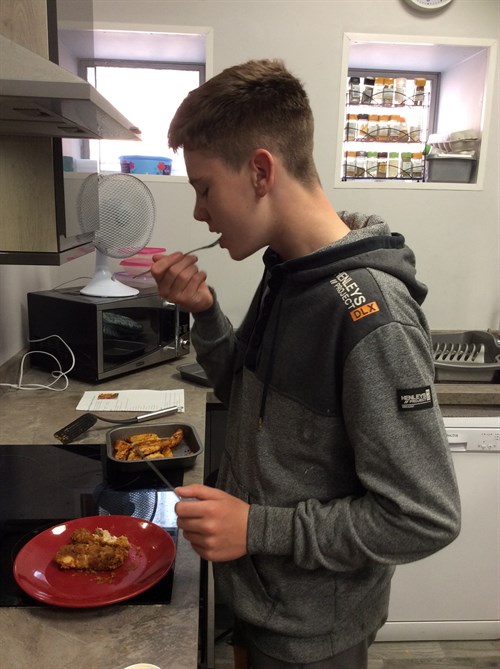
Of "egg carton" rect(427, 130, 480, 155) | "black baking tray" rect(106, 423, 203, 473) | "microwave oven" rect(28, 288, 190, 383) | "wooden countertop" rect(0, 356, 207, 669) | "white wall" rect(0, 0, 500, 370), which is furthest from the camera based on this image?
"egg carton" rect(427, 130, 480, 155)

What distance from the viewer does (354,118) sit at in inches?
98.4

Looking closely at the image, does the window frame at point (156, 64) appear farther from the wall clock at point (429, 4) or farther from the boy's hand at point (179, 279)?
the boy's hand at point (179, 279)

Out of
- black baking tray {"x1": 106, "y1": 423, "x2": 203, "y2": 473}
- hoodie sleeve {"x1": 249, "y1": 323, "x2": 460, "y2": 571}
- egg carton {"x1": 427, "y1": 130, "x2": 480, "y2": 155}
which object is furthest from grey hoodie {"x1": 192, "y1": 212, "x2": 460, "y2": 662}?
egg carton {"x1": 427, "y1": 130, "x2": 480, "y2": 155}

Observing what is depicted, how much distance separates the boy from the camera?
750mm

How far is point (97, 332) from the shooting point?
1830mm

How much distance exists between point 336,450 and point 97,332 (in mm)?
1180

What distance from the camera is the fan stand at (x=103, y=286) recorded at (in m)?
1.97

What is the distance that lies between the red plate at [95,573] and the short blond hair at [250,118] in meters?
0.63

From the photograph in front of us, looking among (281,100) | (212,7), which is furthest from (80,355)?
(212,7)

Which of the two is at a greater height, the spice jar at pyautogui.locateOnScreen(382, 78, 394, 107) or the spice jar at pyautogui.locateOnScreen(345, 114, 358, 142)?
the spice jar at pyautogui.locateOnScreen(382, 78, 394, 107)

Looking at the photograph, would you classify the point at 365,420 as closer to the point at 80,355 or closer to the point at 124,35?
the point at 80,355

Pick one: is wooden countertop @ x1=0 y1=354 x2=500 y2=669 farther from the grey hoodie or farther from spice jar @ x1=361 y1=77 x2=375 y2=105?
spice jar @ x1=361 y1=77 x2=375 y2=105

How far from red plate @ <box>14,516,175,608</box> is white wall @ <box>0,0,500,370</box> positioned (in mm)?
1205

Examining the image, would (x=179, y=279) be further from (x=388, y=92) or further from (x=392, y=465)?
(x=388, y=92)
